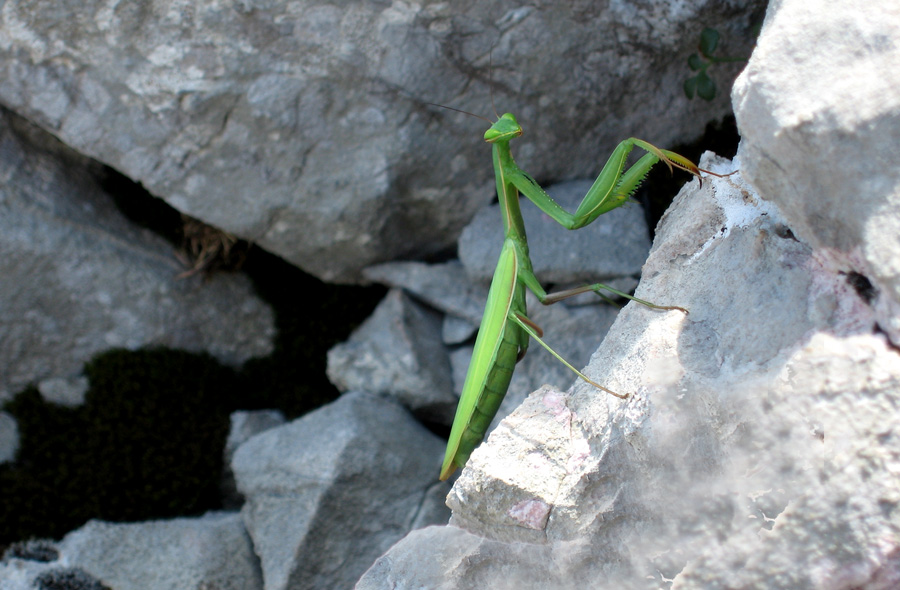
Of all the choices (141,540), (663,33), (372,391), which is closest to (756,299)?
(663,33)

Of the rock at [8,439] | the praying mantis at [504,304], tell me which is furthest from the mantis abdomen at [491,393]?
the rock at [8,439]

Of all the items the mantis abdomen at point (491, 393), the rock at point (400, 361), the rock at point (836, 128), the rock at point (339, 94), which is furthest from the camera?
the rock at point (400, 361)

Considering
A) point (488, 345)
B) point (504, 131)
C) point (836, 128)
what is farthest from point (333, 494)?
point (836, 128)

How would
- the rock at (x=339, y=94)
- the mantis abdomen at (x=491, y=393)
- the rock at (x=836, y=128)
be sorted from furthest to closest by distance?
the rock at (x=339, y=94) → the mantis abdomen at (x=491, y=393) → the rock at (x=836, y=128)

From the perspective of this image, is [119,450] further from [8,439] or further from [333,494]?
[333,494]

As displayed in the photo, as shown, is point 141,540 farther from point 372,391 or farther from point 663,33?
point 663,33

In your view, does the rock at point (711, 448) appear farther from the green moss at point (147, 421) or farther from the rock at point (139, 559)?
the green moss at point (147, 421)

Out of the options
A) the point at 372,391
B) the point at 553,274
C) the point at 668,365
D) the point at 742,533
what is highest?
the point at 668,365
